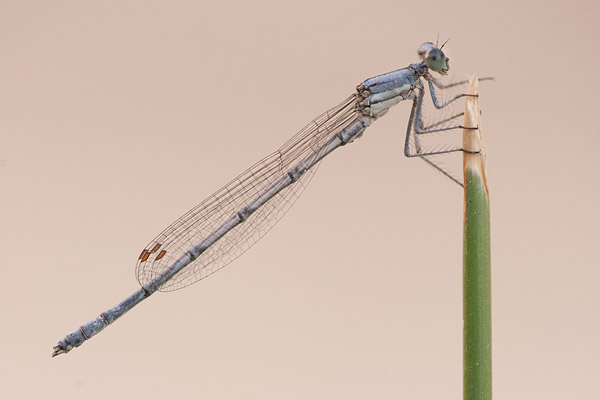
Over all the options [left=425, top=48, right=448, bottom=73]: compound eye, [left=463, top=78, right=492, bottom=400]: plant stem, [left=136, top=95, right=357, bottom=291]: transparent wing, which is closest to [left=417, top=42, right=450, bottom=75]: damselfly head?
[left=425, top=48, right=448, bottom=73]: compound eye

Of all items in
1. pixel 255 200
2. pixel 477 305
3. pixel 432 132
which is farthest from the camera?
pixel 255 200

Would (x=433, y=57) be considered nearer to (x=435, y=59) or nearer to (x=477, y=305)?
(x=435, y=59)

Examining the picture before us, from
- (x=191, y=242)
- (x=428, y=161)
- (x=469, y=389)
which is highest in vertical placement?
(x=428, y=161)

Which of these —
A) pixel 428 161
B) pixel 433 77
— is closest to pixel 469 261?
pixel 428 161

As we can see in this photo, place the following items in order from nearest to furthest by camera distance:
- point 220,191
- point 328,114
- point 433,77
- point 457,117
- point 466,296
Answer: point 466,296 → point 457,117 → point 433,77 → point 328,114 → point 220,191

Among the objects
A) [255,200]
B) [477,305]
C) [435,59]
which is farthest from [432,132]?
[477,305]

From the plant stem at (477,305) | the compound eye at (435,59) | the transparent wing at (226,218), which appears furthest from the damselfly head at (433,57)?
the plant stem at (477,305)

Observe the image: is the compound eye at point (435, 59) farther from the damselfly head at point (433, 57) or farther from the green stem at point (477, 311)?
the green stem at point (477, 311)

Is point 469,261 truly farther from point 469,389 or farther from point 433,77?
point 433,77
